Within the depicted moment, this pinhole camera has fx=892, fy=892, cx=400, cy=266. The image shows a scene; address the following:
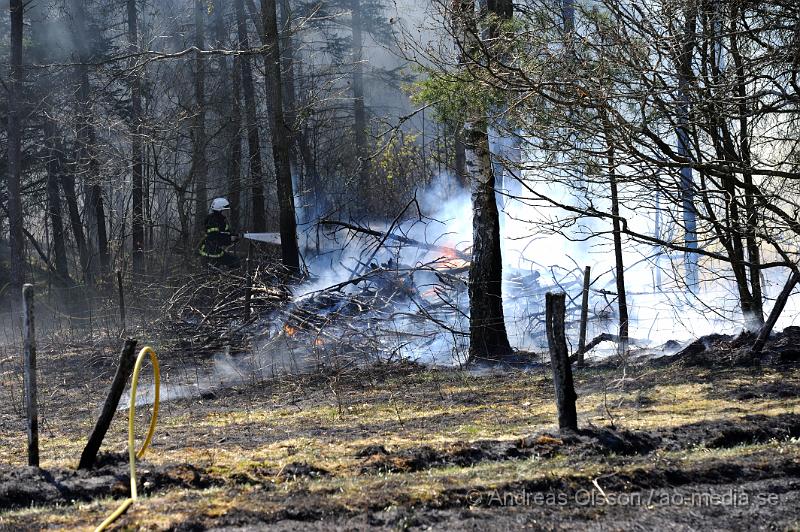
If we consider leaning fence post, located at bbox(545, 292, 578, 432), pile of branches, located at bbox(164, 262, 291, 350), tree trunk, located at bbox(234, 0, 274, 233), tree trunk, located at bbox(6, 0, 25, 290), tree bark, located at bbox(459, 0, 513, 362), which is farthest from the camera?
tree trunk, located at bbox(234, 0, 274, 233)

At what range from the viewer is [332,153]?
28703 mm

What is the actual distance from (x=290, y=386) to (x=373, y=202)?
43.1 ft

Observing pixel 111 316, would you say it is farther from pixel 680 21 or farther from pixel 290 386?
pixel 680 21

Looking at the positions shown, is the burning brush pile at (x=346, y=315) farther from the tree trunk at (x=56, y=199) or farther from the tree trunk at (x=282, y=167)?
the tree trunk at (x=56, y=199)

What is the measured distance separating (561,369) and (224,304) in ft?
29.9

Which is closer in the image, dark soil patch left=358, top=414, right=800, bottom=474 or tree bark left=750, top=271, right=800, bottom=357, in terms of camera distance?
dark soil patch left=358, top=414, right=800, bottom=474

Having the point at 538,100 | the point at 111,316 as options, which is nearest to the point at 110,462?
the point at 538,100

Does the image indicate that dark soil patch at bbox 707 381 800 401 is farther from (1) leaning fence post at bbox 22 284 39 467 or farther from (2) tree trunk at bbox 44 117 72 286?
(2) tree trunk at bbox 44 117 72 286

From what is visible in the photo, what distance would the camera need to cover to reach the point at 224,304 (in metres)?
14.5

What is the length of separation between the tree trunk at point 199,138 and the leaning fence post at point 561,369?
1777 cm

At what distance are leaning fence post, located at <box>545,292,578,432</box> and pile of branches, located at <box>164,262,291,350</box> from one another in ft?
26.0

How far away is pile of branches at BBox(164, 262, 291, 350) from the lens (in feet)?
45.5

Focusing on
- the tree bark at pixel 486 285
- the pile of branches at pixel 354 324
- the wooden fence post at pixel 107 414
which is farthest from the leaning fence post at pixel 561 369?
the tree bark at pixel 486 285

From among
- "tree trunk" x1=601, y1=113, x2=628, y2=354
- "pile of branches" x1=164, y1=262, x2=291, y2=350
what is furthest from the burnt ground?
"pile of branches" x1=164, y1=262, x2=291, y2=350
